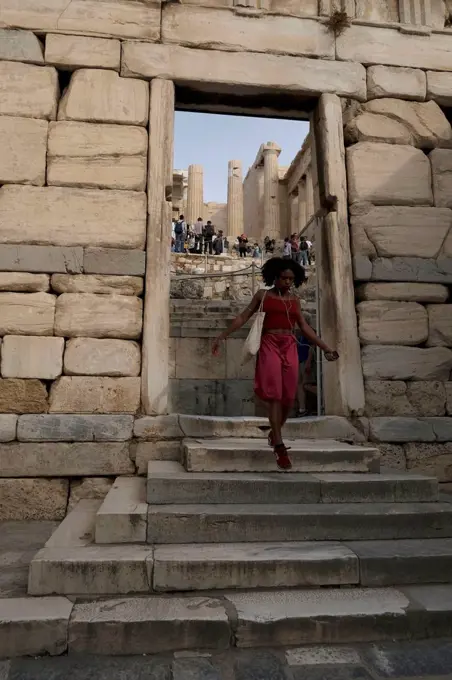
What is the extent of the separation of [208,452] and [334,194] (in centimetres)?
330

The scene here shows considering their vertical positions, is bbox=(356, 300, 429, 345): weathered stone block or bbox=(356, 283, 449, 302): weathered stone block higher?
bbox=(356, 283, 449, 302): weathered stone block

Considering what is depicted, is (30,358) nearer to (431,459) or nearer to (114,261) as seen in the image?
(114,261)

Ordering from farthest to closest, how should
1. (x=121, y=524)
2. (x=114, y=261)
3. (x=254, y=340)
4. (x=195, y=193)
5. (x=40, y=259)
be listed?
(x=195, y=193)
(x=114, y=261)
(x=40, y=259)
(x=254, y=340)
(x=121, y=524)

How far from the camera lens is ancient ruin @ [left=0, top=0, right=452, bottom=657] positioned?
374cm

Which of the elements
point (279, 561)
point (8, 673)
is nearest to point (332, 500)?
point (279, 561)

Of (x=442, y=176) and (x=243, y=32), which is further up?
(x=243, y=32)

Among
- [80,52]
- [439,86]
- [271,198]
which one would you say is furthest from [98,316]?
[271,198]

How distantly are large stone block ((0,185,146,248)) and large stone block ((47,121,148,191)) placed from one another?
13cm

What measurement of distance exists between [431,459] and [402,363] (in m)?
1.03

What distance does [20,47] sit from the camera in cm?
545

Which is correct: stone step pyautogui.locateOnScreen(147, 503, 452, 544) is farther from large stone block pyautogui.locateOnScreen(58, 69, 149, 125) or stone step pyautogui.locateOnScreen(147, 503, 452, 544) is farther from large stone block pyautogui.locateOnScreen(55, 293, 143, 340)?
large stone block pyautogui.locateOnScreen(58, 69, 149, 125)

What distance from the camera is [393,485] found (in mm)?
3873

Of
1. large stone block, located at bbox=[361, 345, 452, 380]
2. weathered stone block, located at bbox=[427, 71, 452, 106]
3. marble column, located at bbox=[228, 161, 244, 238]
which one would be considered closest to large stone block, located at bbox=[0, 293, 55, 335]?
large stone block, located at bbox=[361, 345, 452, 380]

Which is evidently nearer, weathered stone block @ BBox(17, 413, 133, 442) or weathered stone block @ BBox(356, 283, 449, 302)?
weathered stone block @ BBox(17, 413, 133, 442)
